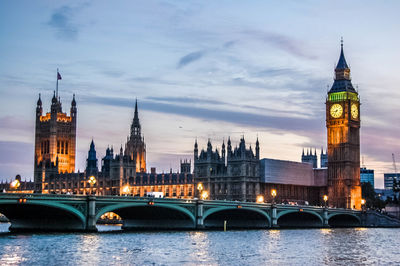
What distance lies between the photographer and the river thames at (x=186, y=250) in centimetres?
7438

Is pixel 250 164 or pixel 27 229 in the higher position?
pixel 250 164

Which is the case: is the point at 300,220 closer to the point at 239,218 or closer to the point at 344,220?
Answer: the point at 344,220

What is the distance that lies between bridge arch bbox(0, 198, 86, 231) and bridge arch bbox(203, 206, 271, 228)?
118 feet

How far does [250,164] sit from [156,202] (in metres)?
87.2

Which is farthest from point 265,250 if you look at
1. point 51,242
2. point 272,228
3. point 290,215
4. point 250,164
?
point 250,164

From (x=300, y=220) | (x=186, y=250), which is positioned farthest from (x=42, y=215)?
(x=300, y=220)

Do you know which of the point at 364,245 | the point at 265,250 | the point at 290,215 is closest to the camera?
the point at 265,250

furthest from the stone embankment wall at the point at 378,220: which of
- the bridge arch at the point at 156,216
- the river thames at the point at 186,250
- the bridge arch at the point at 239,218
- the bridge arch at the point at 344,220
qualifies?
the river thames at the point at 186,250

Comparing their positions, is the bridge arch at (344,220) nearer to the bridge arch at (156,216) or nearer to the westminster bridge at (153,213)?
the westminster bridge at (153,213)

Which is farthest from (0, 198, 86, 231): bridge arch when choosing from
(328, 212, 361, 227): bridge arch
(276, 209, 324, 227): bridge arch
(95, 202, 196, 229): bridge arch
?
(328, 212, 361, 227): bridge arch

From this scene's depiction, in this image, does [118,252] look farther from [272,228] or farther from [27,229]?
[272,228]

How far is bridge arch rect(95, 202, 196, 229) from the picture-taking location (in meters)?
116

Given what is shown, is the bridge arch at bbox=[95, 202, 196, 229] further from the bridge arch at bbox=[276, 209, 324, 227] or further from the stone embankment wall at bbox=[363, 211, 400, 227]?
the stone embankment wall at bbox=[363, 211, 400, 227]

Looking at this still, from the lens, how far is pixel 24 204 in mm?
93312
